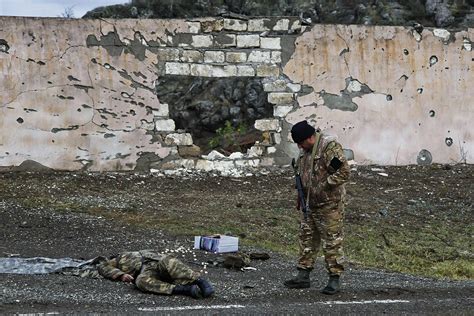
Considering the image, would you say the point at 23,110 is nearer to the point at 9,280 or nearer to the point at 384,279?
the point at 9,280

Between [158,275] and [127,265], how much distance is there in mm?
447

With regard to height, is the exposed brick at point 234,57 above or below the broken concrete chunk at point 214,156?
above

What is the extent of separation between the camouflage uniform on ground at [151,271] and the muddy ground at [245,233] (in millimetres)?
115

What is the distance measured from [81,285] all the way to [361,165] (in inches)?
345

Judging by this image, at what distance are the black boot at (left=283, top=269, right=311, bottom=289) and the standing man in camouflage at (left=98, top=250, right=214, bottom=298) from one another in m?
0.89

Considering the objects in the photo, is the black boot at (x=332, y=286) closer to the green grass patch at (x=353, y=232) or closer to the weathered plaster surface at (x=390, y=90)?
the green grass patch at (x=353, y=232)

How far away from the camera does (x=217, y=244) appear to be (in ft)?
27.9

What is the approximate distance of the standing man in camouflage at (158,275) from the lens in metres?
6.33

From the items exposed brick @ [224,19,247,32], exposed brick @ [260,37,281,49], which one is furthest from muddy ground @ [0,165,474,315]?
exposed brick @ [224,19,247,32]

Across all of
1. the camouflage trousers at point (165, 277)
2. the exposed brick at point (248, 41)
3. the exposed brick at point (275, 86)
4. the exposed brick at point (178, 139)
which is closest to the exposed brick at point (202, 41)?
the exposed brick at point (248, 41)

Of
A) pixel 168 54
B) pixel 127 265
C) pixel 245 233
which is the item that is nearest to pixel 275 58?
pixel 168 54

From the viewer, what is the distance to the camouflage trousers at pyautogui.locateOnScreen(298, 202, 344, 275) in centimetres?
679

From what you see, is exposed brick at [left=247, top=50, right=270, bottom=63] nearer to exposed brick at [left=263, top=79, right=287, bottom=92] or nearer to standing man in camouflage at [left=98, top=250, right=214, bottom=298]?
exposed brick at [left=263, top=79, right=287, bottom=92]

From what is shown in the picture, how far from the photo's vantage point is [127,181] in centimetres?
1287
